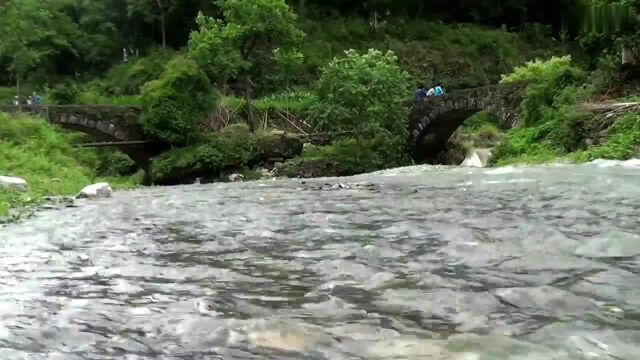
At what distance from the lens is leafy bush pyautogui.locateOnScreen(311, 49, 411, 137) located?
3297cm

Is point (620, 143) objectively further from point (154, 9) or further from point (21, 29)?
point (154, 9)

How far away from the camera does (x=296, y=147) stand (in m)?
34.8

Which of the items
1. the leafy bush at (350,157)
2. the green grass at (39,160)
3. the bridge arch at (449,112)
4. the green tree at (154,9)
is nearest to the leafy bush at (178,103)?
the leafy bush at (350,157)

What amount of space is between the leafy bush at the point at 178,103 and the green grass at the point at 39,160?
23.3 feet

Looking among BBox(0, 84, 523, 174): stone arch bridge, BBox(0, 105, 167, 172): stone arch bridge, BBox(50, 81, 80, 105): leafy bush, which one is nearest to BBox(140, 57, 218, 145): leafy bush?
BBox(0, 105, 167, 172): stone arch bridge

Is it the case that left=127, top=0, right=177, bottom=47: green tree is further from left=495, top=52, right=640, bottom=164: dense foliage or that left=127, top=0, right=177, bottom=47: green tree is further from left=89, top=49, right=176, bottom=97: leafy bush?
left=495, top=52, right=640, bottom=164: dense foliage

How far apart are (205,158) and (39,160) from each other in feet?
44.2

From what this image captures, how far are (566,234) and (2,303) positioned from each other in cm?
523

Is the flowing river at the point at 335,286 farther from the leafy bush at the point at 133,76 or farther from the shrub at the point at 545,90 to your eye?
the leafy bush at the point at 133,76

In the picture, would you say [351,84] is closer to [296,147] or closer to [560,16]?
[296,147]

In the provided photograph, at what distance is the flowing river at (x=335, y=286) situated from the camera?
355 cm

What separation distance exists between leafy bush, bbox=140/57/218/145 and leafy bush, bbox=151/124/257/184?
91cm

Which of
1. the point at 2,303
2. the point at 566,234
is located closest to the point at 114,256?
the point at 2,303

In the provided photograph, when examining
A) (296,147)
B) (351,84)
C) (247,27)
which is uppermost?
(247,27)
